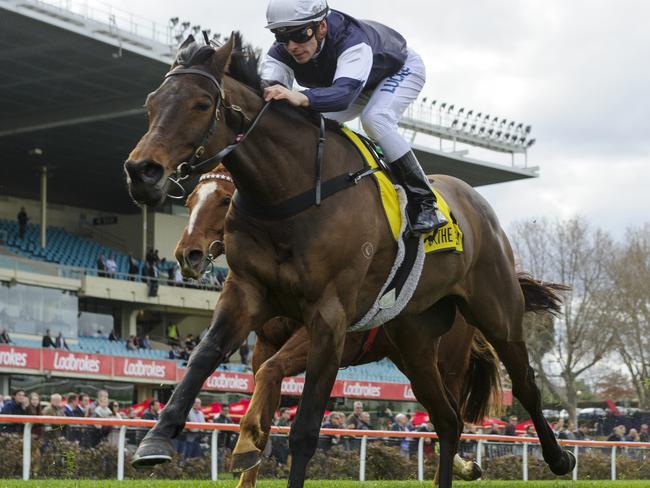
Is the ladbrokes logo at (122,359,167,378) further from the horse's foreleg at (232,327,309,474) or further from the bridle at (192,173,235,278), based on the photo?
the horse's foreleg at (232,327,309,474)

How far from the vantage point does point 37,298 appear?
2941 cm

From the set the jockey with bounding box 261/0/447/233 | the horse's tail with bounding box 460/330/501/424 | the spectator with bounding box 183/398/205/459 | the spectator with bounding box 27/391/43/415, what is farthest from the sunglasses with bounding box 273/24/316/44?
the spectator with bounding box 27/391/43/415

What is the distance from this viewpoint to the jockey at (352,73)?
5.37m

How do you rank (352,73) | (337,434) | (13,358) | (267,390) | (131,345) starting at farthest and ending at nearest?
1. (131,345)
2. (13,358)
3. (337,434)
4. (267,390)
5. (352,73)

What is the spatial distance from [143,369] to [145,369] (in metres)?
0.07

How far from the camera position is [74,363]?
24750mm

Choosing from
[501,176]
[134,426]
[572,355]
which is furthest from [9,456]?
[572,355]

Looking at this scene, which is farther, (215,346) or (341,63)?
(341,63)

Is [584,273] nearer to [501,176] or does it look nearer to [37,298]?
[501,176]

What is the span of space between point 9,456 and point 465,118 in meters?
36.8

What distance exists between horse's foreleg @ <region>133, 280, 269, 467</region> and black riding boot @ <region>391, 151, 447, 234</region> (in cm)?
118

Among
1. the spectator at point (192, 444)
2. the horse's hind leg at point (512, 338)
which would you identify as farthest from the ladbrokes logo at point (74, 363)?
the horse's hind leg at point (512, 338)

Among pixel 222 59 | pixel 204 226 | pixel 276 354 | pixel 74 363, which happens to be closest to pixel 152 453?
pixel 222 59

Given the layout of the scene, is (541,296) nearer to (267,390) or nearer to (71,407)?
(267,390)
